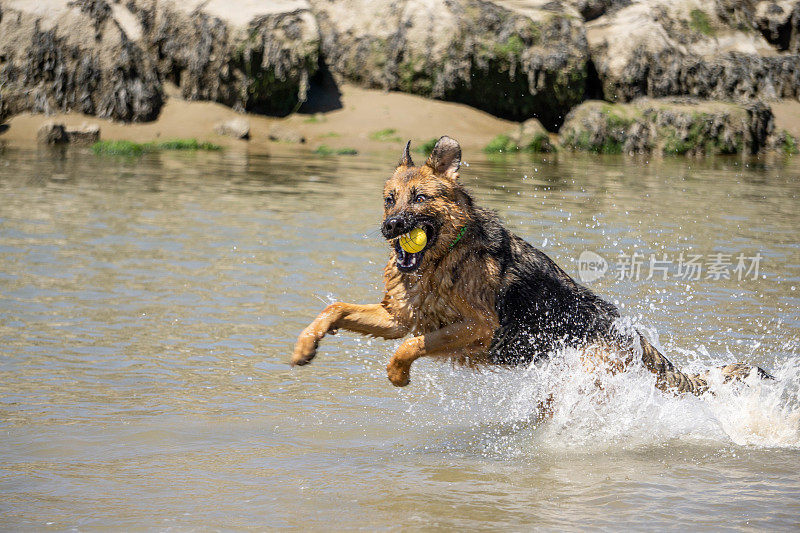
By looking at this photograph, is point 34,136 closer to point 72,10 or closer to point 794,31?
point 72,10

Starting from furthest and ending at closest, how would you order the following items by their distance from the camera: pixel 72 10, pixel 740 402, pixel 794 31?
pixel 794 31 < pixel 72 10 < pixel 740 402

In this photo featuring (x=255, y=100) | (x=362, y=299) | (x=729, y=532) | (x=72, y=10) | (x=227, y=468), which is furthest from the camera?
(x=255, y=100)

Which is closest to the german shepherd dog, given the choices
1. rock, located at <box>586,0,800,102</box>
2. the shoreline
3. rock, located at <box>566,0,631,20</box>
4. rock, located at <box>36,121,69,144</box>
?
the shoreline

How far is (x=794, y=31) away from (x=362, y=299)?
79.0 feet

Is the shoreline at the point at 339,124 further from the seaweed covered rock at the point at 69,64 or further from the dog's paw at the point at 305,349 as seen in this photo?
the dog's paw at the point at 305,349

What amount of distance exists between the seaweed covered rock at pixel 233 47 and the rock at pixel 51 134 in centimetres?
388

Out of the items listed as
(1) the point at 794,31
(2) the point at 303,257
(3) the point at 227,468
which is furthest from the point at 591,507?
(1) the point at 794,31

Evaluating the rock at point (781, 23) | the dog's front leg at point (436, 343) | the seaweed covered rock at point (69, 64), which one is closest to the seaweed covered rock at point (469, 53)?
the seaweed covered rock at point (69, 64)

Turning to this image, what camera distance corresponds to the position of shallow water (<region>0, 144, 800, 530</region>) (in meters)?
4.77

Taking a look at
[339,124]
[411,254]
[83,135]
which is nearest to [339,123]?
[339,124]

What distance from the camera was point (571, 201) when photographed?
47.9 feet

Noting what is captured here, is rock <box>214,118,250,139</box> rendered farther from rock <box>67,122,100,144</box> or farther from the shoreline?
rock <box>67,122,100,144</box>

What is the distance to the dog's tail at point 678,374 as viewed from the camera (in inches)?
237

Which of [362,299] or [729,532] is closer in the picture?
[729,532]
